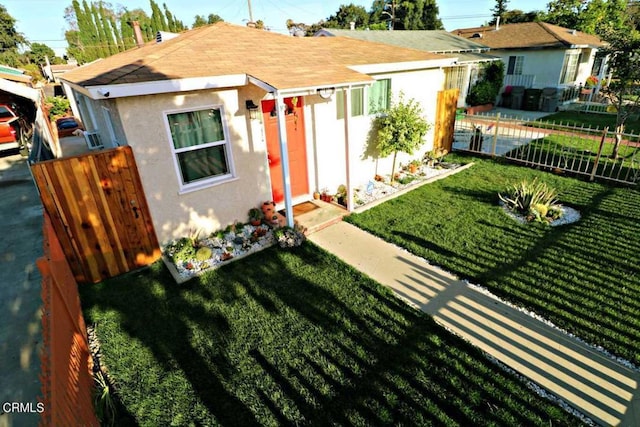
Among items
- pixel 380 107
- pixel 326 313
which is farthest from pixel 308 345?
pixel 380 107

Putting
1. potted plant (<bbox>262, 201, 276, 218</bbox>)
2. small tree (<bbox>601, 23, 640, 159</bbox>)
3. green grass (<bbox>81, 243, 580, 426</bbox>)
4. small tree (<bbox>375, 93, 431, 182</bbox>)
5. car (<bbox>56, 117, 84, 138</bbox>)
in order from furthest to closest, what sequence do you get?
car (<bbox>56, 117, 84, 138</bbox>) → small tree (<bbox>601, 23, 640, 159</bbox>) → small tree (<bbox>375, 93, 431, 182</bbox>) → potted plant (<bbox>262, 201, 276, 218</bbox>) → green grass (<bbox>81, 243, 580, 426</bbox>)

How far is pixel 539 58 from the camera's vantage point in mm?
22781

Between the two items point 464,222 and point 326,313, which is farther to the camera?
point 464,222

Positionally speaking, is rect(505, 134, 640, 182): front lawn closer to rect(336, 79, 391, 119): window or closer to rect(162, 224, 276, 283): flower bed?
rect(336, 79, 391, 119): window

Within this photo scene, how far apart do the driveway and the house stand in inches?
92.7

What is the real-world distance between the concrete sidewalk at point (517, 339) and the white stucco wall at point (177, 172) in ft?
8.23

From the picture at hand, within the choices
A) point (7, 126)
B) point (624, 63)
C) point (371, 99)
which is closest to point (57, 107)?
point (7, 126)

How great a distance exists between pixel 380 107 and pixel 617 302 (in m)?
6.75

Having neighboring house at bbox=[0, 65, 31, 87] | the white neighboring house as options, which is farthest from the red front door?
the white neighboring house

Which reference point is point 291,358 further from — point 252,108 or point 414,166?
point 414,166

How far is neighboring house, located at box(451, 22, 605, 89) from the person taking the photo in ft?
72.2

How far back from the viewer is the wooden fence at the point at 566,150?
9.43 meters

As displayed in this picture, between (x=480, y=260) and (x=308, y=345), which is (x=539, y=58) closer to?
(x=480, y=260)

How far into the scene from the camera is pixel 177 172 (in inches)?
247
